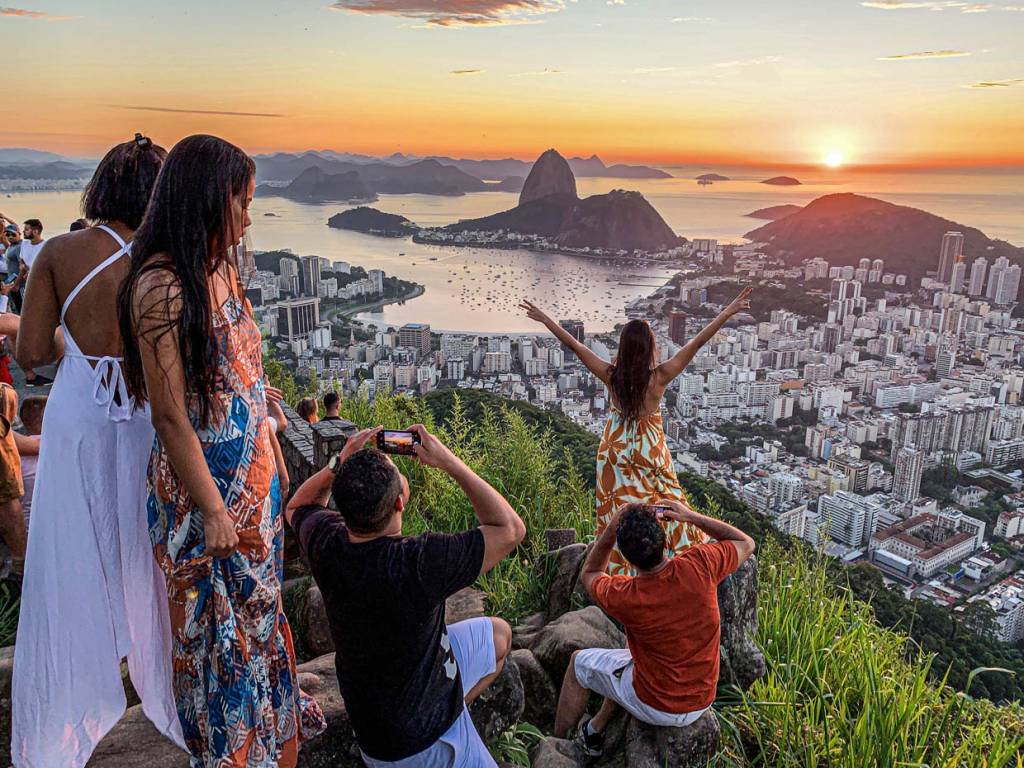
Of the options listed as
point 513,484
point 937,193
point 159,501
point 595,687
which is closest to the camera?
point 159,501

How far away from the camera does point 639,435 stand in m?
3.27

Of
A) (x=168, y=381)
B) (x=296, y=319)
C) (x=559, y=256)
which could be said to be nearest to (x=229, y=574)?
(x=168, y=381)

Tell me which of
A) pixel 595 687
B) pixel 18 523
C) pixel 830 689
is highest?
pixel 18 523

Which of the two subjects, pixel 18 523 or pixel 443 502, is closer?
pixel 18 523

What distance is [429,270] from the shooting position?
23.5 meters

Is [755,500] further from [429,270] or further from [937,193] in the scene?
[937,193]

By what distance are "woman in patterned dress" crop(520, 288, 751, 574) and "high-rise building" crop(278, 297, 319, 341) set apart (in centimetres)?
948

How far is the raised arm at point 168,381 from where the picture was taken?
5.28ft

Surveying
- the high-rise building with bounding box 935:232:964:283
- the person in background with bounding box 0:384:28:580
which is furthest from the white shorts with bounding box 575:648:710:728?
the high-rise building with bounding box 935:232:964:283

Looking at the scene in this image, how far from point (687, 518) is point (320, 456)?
2.08m

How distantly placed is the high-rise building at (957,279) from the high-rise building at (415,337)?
17283mm

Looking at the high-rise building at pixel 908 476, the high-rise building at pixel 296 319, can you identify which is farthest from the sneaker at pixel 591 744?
the high-rise building at pixel 908 476

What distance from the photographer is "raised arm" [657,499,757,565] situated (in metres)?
2.36

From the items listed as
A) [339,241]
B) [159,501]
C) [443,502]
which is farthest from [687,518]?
[339,241]
